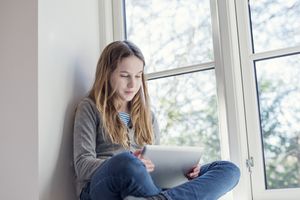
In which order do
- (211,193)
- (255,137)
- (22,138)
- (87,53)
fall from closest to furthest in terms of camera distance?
(211,193), (22,138), (255,137), (87,53)

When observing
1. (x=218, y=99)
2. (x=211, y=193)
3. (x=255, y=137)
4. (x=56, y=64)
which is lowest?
(x=211, y=193)

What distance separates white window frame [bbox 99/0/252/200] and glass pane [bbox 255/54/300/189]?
76 millimetres

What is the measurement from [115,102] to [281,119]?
0.59 metres

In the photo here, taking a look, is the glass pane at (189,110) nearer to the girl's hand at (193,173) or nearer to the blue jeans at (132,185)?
the girl's hand at (193,173)

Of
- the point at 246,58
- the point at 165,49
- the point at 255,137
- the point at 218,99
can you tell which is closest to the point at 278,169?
the point at 255,137

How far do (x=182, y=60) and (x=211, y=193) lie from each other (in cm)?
69

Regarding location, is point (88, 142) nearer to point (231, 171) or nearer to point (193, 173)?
point (193, 173)

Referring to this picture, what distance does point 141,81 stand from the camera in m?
1.61

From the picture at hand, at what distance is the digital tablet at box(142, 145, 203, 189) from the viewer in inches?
47.8

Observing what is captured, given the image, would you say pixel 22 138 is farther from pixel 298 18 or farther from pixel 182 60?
pixel 298 18

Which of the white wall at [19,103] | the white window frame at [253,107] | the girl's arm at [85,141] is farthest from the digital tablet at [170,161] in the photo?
the white wall at [19,103]

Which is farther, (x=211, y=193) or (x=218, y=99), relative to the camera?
(x=218, y=99)

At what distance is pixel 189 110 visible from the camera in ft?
5.51

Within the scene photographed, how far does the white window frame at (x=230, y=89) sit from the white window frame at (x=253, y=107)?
0.8 inches
